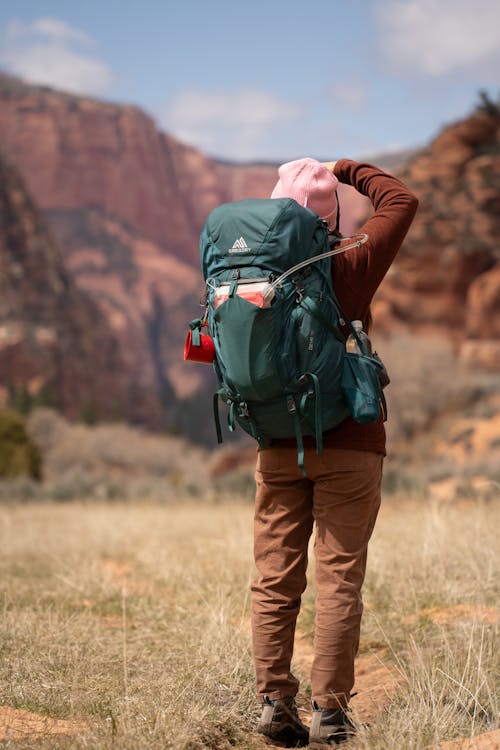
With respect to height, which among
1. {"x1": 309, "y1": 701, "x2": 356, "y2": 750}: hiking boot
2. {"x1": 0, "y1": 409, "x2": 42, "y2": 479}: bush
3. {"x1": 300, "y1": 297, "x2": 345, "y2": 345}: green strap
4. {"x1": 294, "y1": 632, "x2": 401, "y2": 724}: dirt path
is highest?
{"x1": 300, "y1": 297, "x2": 345, "y2": 345}: green strap

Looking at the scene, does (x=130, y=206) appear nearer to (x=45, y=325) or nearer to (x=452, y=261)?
(x=45, y=325)

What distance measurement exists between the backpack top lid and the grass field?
1.40 meters

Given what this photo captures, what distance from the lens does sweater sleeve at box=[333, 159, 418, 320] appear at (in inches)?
108

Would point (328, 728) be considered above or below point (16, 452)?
above

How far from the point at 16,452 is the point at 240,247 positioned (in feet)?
57.5

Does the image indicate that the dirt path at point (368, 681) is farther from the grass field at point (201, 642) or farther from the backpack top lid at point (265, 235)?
the backpack top lid at point (265, 235)

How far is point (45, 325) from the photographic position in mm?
62812

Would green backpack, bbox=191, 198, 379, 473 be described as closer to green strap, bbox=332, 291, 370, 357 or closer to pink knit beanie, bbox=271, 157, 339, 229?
green strap, bbox=332, 291, 370, 357

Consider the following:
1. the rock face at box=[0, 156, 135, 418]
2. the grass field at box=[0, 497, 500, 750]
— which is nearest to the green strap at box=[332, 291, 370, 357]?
the grass field at box=[0, 497, 500, 750]

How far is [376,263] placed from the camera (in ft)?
9.09

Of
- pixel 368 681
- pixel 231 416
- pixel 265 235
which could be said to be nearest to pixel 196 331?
pixel 231 416

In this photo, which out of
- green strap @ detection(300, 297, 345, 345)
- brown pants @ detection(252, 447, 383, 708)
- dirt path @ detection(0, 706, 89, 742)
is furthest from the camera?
brown pants @ detection(252, 447, 383, 708)

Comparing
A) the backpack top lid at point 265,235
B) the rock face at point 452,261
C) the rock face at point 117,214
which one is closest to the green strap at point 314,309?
the backpack top lid at point 265,235

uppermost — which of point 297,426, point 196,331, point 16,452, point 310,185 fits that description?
point 310,185
